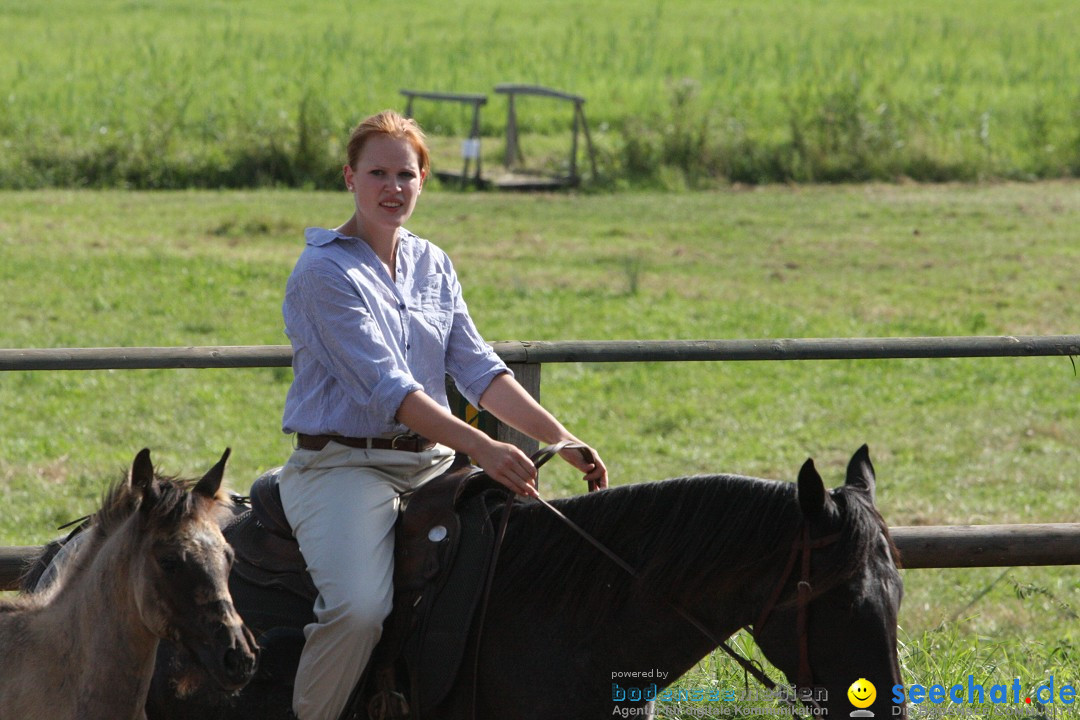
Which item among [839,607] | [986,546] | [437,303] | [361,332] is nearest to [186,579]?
[361,332]

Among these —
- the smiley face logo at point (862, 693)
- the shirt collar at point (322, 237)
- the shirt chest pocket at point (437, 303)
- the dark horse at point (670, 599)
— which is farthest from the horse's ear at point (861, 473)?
Answer: the shirt collar at point (322, 237)

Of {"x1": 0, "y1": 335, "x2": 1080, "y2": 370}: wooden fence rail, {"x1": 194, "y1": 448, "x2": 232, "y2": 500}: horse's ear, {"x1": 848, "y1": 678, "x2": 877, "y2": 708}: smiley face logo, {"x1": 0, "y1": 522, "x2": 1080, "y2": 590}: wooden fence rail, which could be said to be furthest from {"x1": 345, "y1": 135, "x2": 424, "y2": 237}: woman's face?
{"x1": 0, "y1": 522, "x2": 1080, "y2": 590}: wooden fence rail

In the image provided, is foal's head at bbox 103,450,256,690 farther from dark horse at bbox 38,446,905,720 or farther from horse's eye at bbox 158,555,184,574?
dark horse at bbox 38,446,905,720

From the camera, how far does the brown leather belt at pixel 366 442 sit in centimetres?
334

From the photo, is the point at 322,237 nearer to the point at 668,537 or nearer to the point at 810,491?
the point at 668,537

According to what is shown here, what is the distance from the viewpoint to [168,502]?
2980 millimetres

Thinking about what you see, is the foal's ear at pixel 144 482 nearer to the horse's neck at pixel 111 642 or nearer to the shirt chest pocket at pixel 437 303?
the horse's neck at pixel 111 642

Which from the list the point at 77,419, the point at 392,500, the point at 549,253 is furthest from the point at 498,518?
the point at 549,253

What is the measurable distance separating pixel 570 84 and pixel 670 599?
79.1 feet

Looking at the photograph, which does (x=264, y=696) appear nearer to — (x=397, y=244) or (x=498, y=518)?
(x=498, y=518)

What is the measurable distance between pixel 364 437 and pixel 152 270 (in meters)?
10.3

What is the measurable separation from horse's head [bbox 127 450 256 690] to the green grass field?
2057mm

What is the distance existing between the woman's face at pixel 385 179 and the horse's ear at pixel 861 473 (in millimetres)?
1307

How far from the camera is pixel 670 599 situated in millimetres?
3070
